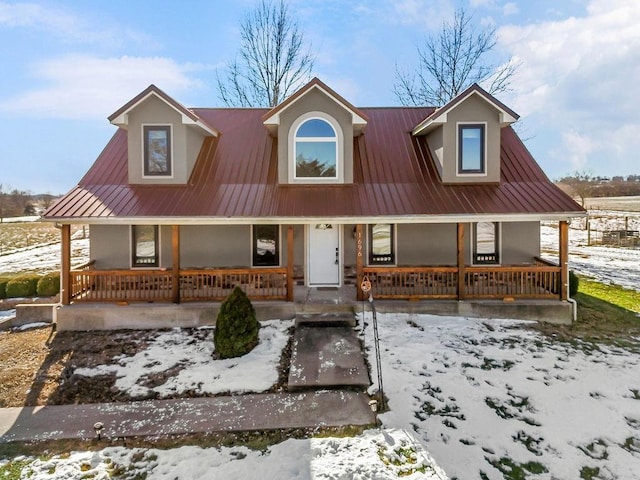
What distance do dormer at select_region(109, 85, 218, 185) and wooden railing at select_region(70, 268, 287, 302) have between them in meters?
2.67

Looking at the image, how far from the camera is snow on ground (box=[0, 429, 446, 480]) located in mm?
4438

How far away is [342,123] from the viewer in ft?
33.5

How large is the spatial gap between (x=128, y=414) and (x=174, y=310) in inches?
143

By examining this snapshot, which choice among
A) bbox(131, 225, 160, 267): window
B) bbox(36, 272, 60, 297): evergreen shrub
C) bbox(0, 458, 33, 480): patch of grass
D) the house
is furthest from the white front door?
bbox(36, 272, 60, 297): evergreen shrub

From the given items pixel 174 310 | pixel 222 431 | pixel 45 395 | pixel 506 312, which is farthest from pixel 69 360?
pixel 506 312

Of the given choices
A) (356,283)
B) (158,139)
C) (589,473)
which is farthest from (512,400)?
(158,139)

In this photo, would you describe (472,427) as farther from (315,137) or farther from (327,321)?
(315,137)

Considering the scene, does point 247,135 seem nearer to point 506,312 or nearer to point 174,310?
point 174,310

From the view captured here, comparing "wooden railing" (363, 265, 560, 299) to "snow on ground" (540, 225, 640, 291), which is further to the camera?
"snow on ground" (540, 225, 640, 291)

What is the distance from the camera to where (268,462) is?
15.2ft

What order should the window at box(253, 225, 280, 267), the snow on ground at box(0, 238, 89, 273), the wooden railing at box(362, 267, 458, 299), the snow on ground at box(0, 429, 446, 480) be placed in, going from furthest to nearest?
the snow on ground at box(0, 238, 89, 273)
the window at box(253, 225, 280, 267)
the wooden railing at box(362, 267, 458, 299)
the snow on ground at box(0, 429, 446, 480)

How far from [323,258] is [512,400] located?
19.6 feet

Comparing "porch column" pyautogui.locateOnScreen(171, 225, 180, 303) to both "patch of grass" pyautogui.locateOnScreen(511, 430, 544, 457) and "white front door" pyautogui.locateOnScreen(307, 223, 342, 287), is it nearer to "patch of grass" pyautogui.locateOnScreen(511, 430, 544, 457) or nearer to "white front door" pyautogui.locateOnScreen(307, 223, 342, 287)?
"white front door" pyautogui.locateOnScreen(307, 223, 342, 287)

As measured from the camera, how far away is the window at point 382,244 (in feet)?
35.8
